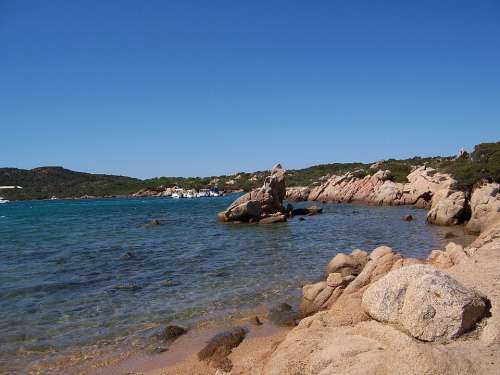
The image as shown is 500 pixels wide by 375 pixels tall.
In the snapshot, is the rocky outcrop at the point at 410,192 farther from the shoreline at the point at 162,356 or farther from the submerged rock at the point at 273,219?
the shoreline at the point at 162,356

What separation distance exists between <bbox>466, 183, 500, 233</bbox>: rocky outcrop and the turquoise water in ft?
8.36

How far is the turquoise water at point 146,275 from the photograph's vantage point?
14.0 metres

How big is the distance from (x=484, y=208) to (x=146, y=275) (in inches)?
990

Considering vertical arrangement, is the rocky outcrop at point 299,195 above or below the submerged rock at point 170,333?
above

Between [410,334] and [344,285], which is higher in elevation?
[410,334]

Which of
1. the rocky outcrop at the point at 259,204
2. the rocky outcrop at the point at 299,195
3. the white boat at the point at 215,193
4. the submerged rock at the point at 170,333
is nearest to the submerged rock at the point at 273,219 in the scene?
the rocky outcrop at the point at 259,204

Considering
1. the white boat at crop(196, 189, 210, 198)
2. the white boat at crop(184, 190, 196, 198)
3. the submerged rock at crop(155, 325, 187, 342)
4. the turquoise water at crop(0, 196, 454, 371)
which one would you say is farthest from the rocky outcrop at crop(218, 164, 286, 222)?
the white boat at crop(196, 189, 210, 198)

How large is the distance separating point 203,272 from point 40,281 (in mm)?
7892

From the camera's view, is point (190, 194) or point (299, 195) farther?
point (190, 194)

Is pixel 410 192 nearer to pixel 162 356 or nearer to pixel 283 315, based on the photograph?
pixel 283 315

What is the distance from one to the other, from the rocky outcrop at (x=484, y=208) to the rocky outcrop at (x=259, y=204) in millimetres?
22356

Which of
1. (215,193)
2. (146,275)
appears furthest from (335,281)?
(215,193)

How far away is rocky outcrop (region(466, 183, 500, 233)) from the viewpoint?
95.5 feet

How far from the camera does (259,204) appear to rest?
1961 inches
